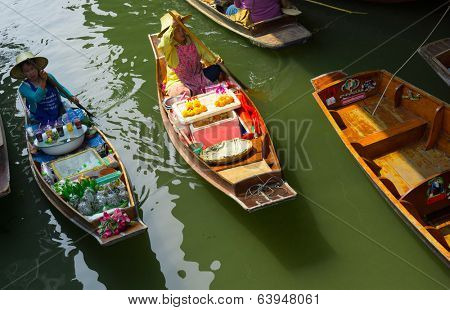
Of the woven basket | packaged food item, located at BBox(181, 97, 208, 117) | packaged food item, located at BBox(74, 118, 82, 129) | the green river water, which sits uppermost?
packaged food item, located at BBox(181, 97, 208, 117)

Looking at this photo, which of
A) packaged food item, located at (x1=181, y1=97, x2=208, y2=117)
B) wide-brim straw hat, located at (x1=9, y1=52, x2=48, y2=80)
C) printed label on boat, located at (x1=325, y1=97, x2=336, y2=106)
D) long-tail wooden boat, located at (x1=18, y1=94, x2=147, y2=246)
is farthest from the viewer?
printed label on boat, located at (x1=325, y1=97, x2=336, y2=106)

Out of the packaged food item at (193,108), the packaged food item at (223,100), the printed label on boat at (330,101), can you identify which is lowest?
the printed label on boat at (330,101)

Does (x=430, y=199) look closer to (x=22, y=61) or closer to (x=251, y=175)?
(x=251, y=175)

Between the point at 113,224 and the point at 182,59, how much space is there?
10.9 feet

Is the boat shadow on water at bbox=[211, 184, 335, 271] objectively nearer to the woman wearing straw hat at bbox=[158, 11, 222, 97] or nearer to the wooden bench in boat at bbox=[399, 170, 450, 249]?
the wooden bench in boat at bbox=[399, 170, 450, 249]

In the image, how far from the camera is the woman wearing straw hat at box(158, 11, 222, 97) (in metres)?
7.86

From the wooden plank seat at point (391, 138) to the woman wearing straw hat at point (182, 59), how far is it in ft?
9.12

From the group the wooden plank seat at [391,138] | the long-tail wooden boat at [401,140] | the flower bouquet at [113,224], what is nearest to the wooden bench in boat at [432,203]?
the long-tail wooden boat at [401,140]

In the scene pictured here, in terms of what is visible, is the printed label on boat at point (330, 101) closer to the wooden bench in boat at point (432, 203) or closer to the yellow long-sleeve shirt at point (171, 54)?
the yellow long-sleeve shirt at point (171, 54)

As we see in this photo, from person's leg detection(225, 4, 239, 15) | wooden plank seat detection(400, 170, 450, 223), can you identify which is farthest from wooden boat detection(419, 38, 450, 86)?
person's leg detection(225, 4, 239, 15)

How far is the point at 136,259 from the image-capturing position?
Answer: 6.33m

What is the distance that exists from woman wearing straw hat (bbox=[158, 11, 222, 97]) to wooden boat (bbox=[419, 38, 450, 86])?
11.2 ft

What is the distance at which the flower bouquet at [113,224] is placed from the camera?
5.75 meters

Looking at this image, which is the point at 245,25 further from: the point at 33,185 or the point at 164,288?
the point at 164,288
